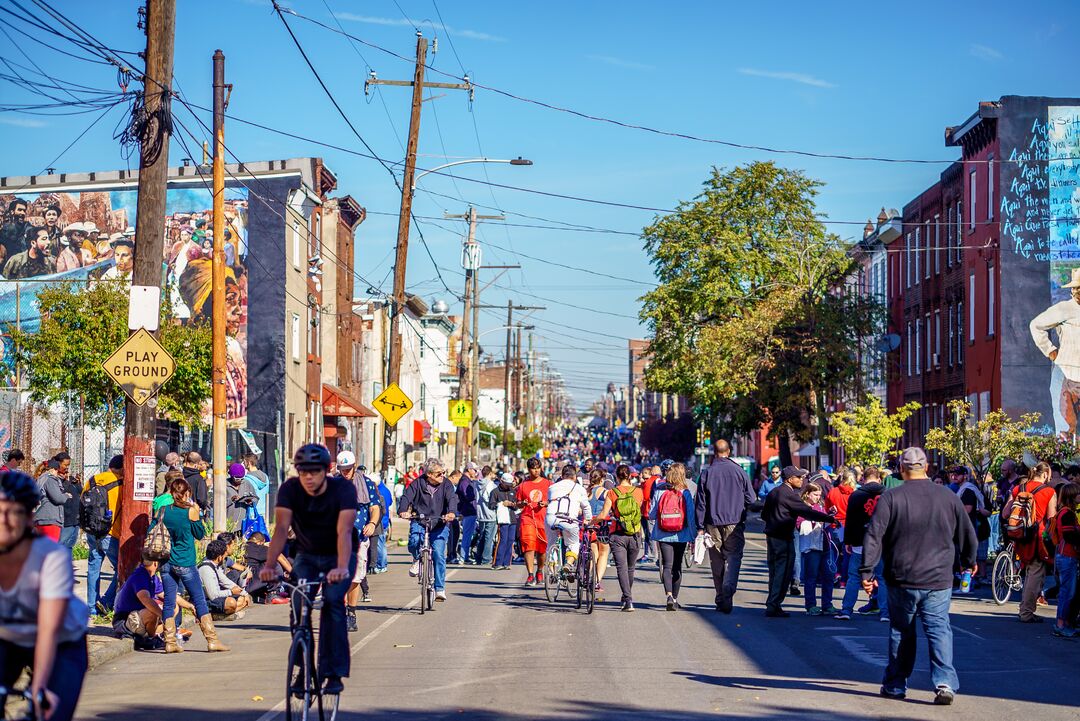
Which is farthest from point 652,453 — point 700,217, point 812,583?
point 812,583

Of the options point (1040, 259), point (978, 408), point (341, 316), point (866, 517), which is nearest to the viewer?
point (866, 517)

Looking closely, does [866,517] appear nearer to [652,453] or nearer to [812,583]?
Result: [812,583]

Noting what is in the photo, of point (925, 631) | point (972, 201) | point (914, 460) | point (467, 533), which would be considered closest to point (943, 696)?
point (925, 631)

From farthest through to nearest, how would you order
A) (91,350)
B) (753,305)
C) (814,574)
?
(753,305)
(91,350)
(814,574)

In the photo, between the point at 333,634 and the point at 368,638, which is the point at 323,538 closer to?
the point at 333,634

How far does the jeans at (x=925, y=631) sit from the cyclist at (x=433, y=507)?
25.4 ft

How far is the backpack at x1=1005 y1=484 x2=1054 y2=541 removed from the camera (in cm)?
1614

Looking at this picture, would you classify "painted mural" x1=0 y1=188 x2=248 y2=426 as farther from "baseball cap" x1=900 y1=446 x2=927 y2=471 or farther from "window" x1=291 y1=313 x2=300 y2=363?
"baseball cap" x1=900 y1=446 x2=927 y2=471

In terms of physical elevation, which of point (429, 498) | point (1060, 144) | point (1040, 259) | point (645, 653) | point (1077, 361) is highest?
point (1060, 144)

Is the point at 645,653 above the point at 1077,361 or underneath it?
underneath

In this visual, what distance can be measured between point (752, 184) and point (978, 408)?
44.6ft

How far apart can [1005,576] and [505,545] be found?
969cm

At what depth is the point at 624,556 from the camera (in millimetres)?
17688

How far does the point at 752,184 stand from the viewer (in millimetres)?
52031
